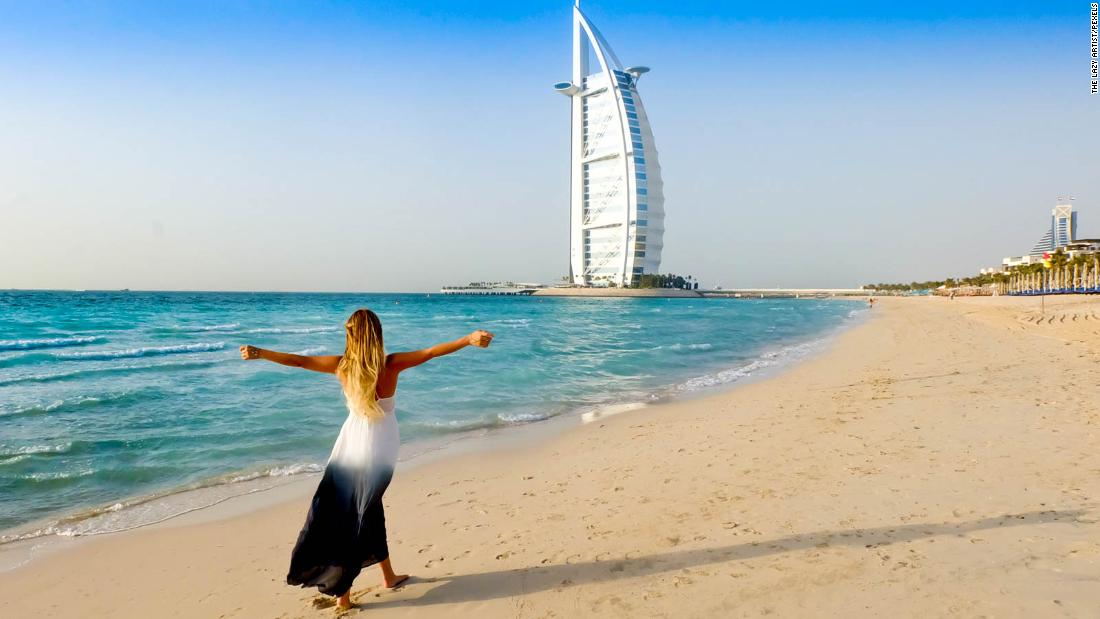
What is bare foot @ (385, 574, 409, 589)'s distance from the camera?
3551 mm

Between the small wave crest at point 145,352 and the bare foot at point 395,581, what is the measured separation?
16702mm

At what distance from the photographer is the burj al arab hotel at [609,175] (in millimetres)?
99812

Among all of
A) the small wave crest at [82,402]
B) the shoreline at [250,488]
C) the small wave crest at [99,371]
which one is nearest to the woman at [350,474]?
the shoreline at [250,488]

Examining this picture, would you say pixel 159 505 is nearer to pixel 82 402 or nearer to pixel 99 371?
pixel 82 402

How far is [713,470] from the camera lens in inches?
225

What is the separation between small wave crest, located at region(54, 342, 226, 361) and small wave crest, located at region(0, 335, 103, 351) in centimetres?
308

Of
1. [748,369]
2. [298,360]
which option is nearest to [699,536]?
[298,360]

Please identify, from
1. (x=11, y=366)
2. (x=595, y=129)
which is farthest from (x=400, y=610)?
(x=595, y=129)

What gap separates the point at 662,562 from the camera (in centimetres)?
367

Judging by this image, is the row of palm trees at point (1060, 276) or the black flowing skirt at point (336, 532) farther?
the row of palm trees at point (1060, 276)

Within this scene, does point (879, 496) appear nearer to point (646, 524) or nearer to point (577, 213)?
point (646, 524)

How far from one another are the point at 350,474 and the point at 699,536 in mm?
2221

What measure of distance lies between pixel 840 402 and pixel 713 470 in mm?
4460

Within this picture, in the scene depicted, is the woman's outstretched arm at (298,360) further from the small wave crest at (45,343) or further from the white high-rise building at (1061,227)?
the white high-rise building at (1061,227)
